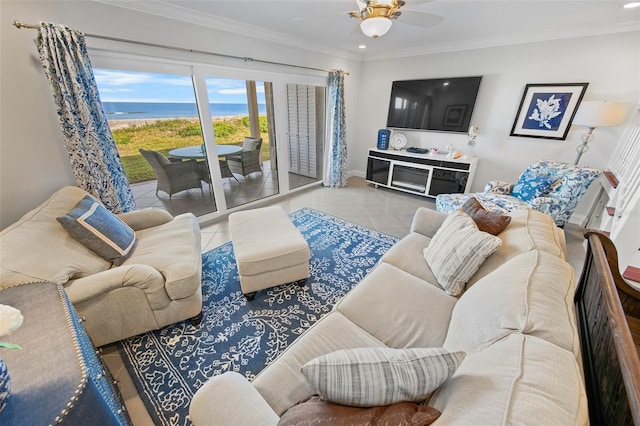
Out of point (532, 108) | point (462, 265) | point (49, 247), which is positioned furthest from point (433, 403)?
point (532, 108)

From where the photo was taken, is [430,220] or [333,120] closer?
[430,220]

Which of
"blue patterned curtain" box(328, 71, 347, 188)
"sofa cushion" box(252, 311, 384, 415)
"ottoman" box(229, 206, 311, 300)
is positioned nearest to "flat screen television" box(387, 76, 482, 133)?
"blue patterned curtain" box(328, 71, 347, 188)

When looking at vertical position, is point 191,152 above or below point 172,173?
above

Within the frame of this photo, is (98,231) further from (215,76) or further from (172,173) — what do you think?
(215,76)

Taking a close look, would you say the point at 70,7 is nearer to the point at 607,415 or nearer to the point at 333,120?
the point at 333,120

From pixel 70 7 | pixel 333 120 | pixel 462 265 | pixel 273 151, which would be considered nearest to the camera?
pixel 462 265

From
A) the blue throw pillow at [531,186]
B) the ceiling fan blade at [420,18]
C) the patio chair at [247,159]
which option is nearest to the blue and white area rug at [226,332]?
the patio chair at [247,159]

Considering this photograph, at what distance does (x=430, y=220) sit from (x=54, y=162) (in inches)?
131

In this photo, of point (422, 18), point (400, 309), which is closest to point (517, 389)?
point (400, 309)

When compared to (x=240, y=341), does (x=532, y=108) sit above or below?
above

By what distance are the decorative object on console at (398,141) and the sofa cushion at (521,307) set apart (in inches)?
143

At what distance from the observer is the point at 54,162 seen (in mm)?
2107

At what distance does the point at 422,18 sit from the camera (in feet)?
6.43

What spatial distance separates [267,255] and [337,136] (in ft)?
10.5
